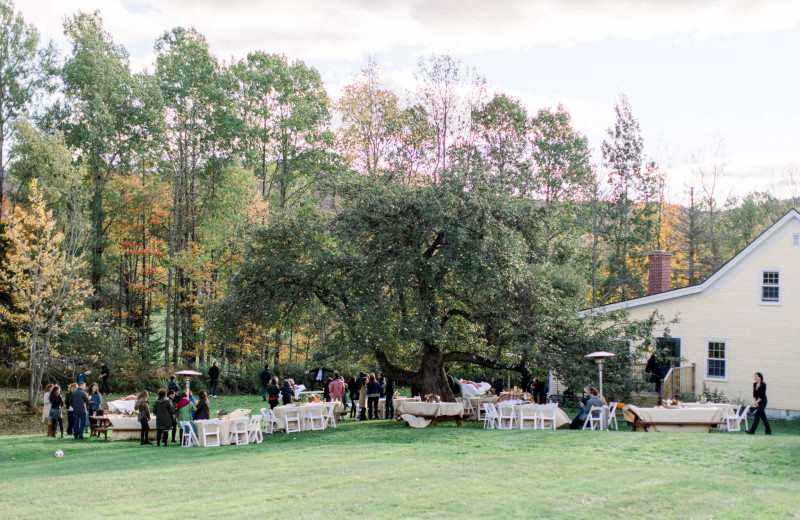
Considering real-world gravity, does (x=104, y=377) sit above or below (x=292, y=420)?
below

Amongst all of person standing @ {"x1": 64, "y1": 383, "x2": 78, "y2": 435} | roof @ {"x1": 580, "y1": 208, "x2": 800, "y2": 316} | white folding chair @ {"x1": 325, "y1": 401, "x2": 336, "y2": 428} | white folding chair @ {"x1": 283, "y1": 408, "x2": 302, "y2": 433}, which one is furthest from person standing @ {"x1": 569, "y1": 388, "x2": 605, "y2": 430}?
person standing @ {"x1": 64, "y1": 383, "x2": 78, "y2": 435}

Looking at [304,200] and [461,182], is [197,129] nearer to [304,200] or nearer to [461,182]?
[304,200]

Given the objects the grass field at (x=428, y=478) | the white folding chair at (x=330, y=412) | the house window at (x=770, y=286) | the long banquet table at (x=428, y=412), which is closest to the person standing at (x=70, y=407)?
the grass field at (x=428, y=478)

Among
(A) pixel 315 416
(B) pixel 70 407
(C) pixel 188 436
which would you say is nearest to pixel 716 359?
(A) pixel 315 416

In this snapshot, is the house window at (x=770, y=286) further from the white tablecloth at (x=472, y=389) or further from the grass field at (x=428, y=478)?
the white tablecloth at (x=472, y=389)

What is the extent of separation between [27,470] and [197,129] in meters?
31.6

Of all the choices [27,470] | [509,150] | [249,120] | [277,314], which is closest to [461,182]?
[277,314]

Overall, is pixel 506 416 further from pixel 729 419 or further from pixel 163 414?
pixel 163 414

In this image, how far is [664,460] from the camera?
1318 centimetres

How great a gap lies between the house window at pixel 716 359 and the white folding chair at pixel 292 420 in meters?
14.4

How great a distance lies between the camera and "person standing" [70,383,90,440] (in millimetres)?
19766

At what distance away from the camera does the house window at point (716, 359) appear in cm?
2473

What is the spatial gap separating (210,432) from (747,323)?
705 inches

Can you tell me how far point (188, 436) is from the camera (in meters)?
18.0
